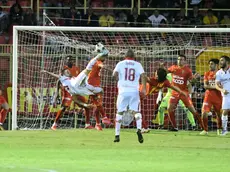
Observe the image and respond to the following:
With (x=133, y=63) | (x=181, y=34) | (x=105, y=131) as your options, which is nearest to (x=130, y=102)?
(x=133, y=63)

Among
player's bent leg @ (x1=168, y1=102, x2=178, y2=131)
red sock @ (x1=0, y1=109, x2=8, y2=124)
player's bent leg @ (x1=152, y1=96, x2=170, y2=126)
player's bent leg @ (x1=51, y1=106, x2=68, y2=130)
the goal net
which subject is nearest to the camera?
player's bent leg @ (x1=168, y1=102, x2=178, y2=131)

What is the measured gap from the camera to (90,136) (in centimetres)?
2077

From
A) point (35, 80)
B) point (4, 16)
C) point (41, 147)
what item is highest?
point (4, 16)

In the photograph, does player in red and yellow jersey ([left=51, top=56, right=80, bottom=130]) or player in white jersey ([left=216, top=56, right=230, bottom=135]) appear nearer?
player in white jersey ([left=216, top=56, right=230, bottom=135])

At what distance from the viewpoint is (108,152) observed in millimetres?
16797

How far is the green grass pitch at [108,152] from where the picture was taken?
14.1 metres

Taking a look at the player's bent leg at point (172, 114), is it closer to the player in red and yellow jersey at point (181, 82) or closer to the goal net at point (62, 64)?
the player in red and yellow jersey at point (181, 82)

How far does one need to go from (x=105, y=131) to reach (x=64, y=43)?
3.60 metres

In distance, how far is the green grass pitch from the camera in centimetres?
1410

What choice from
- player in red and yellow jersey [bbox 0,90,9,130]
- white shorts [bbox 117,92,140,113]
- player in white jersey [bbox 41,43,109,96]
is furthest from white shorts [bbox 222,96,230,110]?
player in red and yellow jersey [bbox 0,90,9,130]

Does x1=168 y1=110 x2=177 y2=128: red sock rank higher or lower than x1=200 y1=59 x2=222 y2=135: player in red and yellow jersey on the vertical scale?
lower

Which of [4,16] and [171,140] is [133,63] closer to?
[171,140]

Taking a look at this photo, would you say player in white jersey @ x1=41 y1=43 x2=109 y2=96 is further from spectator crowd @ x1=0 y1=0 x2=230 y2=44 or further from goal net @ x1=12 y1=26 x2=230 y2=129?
spectator crowd @ x1=0 y1=0 x2=230 y2=44

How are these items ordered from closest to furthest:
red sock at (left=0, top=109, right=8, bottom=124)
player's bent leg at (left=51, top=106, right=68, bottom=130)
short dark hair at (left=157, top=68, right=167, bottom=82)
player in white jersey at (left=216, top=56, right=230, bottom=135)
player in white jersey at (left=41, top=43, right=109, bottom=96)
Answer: player in white jersey at (left=216, top=56, right=230, bottom=135)
short dark hair at (left=157, top=68, right=167, bottom=82)
player in white jersey at (left=41, top=43, right=109, bottom=96)
player's bent leg at (left=51, top=106, right=68, bottom=130)
red sock at (left=0, top=109, right=8, bottom=124)
